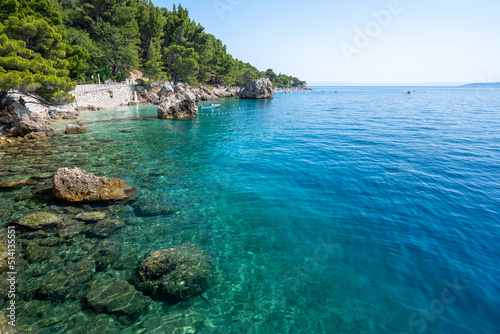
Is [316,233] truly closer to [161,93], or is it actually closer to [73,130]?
[73,130]

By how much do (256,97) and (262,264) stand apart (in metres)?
93.3

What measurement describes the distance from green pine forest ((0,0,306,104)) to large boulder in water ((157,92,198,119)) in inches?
544

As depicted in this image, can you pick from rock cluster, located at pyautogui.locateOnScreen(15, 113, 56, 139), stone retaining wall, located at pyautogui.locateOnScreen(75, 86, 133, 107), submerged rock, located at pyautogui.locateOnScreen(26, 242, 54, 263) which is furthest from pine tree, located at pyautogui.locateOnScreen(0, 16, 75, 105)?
submerged rock, located at pyautogui.locateOnScreen(26, 242, 54, 263)

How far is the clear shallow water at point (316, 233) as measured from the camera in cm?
618

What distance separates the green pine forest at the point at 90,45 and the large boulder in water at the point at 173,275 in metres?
26.9

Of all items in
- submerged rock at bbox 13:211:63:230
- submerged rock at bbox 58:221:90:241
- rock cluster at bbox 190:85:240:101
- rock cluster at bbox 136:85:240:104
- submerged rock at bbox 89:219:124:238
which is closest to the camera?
submerged rock at bbox 58:221:90:241

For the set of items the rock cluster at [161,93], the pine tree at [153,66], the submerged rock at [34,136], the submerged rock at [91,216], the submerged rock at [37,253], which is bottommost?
the submerged rock at [37,253]

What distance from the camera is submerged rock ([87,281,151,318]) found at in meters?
6.20

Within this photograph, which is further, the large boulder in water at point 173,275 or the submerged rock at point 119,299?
the large boulder in water at point 173,275

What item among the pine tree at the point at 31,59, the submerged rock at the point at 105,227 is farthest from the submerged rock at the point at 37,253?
the pine tree at the point at 31,59

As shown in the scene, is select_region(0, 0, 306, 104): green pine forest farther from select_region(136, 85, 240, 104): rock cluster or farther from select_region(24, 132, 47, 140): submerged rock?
select_region(24, 132, 47, 140): submerged rock

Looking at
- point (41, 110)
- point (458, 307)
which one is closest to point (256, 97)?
point (41, 110)

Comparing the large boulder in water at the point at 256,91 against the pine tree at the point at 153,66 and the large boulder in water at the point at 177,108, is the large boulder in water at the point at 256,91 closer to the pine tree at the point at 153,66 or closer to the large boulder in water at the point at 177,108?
the pine tree at the point at 153,66

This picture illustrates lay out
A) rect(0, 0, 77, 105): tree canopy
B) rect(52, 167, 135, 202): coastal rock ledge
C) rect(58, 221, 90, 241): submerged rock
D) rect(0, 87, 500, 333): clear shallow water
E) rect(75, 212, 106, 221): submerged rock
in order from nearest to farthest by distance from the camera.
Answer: rect(0, 87, 500, 333): clear shallow water < rect(58, 221, 90, 241): submerged rock < rect(75, 212, 106, 221): submerged rock < rect(52, 167, 135, 202): coastal rock ledge < rect(0, 0, 77, 105): tree canopy
